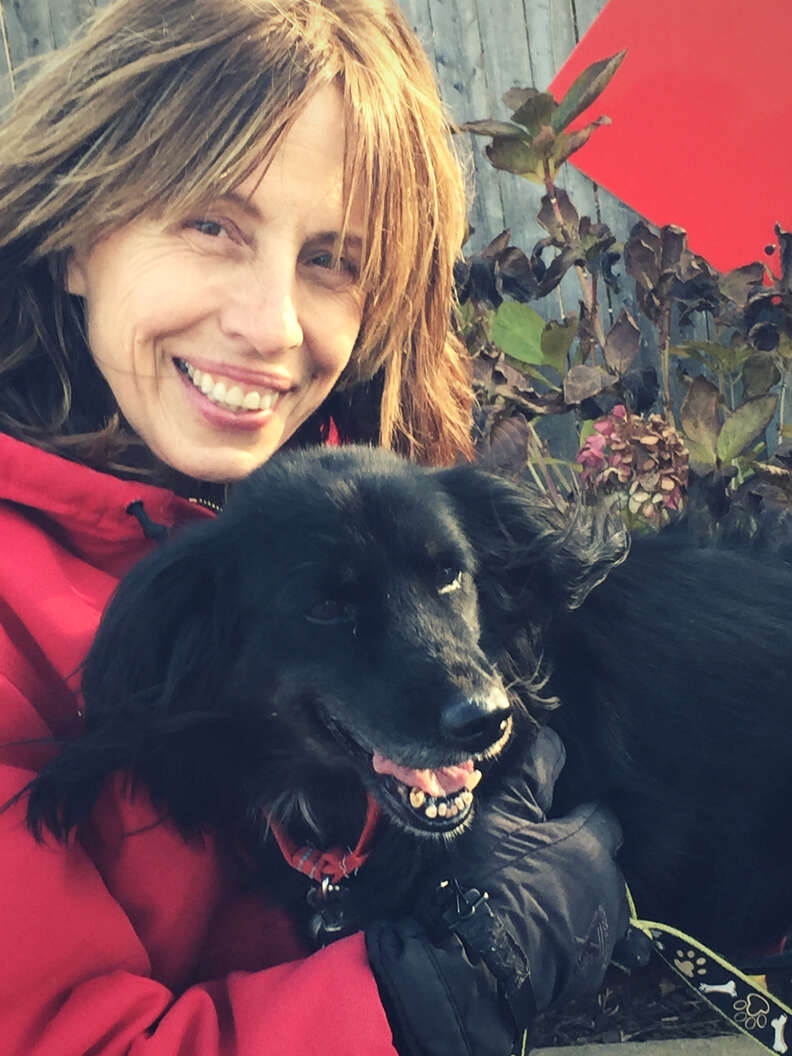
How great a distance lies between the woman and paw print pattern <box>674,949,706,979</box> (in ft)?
0.50

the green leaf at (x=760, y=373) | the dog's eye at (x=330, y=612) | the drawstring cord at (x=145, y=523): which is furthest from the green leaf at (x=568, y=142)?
the dog's eye at (x=330, y=612)

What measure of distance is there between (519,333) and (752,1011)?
2.08m

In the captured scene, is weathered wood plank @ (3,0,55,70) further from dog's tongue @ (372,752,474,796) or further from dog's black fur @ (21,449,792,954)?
dog's tongue @ (372,752,474,796)

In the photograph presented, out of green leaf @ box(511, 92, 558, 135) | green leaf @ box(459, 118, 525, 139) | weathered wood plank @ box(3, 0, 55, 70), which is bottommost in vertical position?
green leaf @ box(459, 118, 525, 139)

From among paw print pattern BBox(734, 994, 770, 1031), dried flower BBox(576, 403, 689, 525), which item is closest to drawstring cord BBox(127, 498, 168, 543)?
paw print pattern BBox(734, 994, 770, 1031)

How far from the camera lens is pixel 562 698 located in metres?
1.70

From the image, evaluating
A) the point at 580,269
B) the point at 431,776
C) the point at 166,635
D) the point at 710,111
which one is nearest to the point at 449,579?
the point at 431,776

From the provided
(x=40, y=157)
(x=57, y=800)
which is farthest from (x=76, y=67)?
(x=57, y=800)

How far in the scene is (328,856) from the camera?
1.60 meters

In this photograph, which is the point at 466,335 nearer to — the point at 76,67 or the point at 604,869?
the point at 76,67

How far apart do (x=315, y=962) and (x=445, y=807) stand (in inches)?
11.0

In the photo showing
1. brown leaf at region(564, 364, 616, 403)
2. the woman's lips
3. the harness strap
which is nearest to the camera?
the harness strap

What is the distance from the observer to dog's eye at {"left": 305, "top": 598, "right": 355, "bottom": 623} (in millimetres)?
1467

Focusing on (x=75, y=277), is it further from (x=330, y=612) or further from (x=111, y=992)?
(x=111, y=992)
